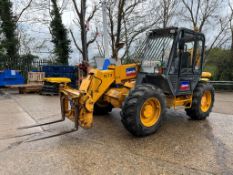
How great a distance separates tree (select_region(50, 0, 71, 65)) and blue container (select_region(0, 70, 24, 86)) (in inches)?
202

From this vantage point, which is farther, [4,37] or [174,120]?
[4,37]

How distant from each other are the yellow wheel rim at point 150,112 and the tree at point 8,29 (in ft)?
42.9

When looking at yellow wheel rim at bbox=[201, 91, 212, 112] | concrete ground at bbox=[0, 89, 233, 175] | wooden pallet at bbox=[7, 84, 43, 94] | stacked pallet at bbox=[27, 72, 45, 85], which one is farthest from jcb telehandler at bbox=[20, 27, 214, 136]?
stacked pallet at bbox=[27, 72, 45, 85]

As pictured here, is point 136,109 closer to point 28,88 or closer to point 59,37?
point 28,88

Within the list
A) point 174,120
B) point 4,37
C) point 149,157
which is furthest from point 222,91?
point 4,37

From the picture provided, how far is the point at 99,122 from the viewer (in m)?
5.75

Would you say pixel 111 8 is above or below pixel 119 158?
above

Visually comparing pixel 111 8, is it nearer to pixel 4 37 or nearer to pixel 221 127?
pixel 4 37

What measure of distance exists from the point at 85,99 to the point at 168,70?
192 cm

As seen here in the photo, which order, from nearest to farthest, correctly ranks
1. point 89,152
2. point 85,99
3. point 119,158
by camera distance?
point 119,158, point 89,152, point 85,99

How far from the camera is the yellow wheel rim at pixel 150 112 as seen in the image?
4500 millimetres

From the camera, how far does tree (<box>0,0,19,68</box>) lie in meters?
15.1

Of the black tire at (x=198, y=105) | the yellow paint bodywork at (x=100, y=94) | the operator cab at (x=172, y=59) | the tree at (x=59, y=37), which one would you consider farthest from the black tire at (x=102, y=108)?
the tree at (x=59, y=37)

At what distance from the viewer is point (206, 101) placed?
20.5 feet
